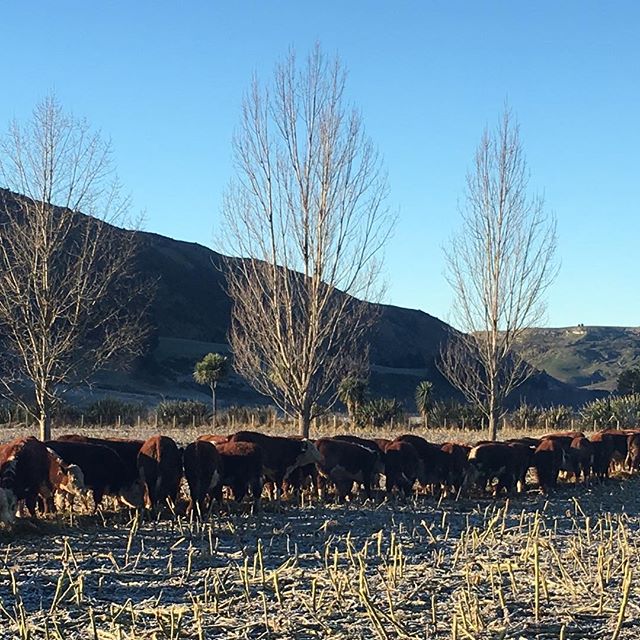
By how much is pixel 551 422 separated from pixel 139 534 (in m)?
28.6

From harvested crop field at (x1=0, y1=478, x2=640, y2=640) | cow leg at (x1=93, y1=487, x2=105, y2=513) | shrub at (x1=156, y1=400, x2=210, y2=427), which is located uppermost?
shrub at (x1=156, y1=400, x2=210, y2=427)

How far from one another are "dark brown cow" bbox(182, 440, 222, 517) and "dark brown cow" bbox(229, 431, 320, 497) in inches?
70.9

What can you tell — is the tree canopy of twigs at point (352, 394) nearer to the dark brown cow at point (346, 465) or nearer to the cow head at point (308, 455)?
the cow head at point (308, 455)

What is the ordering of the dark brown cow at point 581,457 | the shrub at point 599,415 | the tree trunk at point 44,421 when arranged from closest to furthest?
the tree trunk at point 44,421
the dark brown cow at point 581,457
the shrub at point 599,415

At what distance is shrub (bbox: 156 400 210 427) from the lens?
3594cm

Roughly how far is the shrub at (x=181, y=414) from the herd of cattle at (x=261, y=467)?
18.1 m

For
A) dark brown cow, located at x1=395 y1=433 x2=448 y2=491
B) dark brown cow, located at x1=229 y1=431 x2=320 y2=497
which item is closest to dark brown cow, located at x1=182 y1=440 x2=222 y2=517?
dark brown cow, located at x1=229 y1=431 x2=320 y2=497

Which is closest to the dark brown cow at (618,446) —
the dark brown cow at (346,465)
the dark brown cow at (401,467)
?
the dark brown cow at (401,467)

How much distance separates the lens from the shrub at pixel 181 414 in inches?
1415

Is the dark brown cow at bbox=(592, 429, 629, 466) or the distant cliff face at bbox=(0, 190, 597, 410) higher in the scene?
the distant cliff face at bbox=(0, 190, 597, 410)

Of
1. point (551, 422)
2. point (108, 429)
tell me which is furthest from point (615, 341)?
point (108, 429)

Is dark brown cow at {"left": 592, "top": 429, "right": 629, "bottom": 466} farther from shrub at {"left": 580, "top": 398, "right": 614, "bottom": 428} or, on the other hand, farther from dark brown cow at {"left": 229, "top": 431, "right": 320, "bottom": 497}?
shrub at {"left": 580, "top": 398, "right": 614, "bottom": 428}

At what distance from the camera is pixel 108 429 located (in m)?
31.5

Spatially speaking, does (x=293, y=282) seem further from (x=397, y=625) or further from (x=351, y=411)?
(x=351, y=411)
